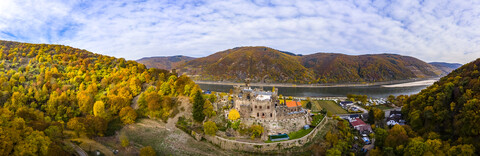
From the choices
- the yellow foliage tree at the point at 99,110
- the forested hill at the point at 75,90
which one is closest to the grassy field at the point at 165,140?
the forested hill at the point at 75,90

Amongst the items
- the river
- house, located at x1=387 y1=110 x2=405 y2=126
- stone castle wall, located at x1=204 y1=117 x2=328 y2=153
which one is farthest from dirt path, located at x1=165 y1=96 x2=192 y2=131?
the river

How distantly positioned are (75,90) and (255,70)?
4716 inches

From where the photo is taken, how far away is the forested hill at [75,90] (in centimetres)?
3341

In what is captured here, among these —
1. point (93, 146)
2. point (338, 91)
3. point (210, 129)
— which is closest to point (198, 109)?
point (210, 129)

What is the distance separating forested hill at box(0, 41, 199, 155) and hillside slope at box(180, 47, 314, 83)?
312 ft

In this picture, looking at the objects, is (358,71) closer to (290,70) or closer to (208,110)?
(290,70)

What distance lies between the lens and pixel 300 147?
32.3m

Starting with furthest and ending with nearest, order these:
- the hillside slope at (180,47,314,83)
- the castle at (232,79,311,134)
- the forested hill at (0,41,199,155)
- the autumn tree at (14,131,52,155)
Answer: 1. the hillside slope at (180,47,314,83)
2. the castle at (232,79,311,134)
3. the forested hill at (0,41,199,155)
4. the autumn tree at (14,131,52,155)

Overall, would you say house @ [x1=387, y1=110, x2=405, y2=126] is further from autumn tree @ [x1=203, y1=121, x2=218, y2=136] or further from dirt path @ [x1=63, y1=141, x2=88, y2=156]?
dirt path @ [x1=63, y1=141, x2=88, y2=156]

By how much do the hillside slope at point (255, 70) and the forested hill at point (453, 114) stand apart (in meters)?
98.4

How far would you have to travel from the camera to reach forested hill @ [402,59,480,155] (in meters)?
27.2

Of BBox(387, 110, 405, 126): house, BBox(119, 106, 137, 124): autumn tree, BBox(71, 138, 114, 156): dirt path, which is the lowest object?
BBox(71, 138, 114, 156): dirt path

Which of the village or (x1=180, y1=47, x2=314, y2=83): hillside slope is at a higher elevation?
(x1=180, y1=47, x2=314, y2=83): hillside slope

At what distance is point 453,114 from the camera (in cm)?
3281
